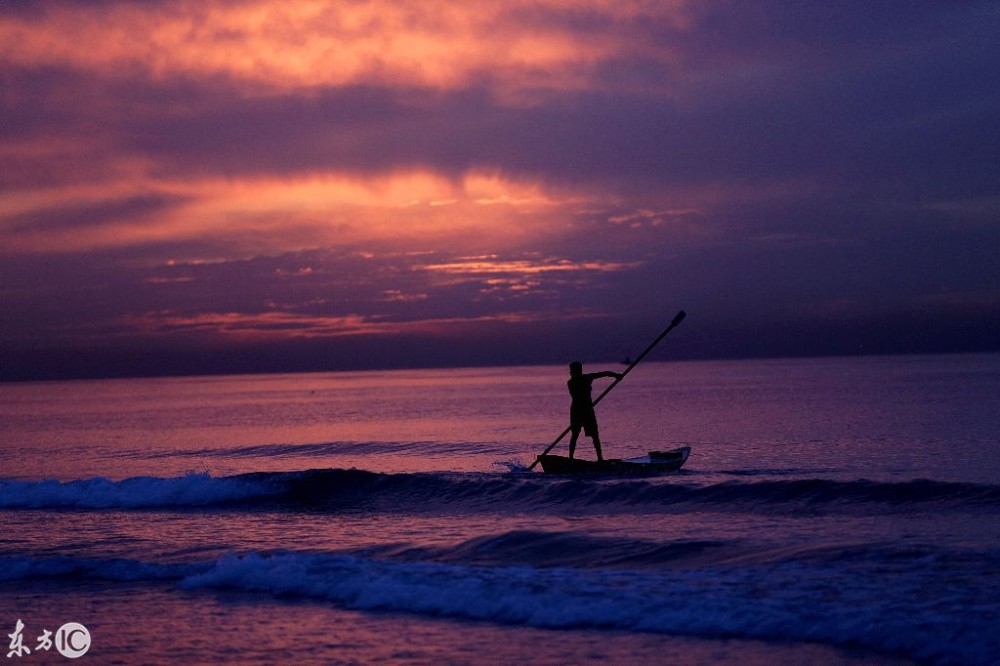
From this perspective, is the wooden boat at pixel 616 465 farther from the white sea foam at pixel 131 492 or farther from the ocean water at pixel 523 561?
the white sea foam at pixel 131 492

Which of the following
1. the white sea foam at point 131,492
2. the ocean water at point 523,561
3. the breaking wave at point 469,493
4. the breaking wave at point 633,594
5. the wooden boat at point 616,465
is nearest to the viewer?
the breaking wave at point 633,594

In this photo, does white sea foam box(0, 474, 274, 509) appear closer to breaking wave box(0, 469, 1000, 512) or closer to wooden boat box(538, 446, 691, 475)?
breaking wave box(0, 469, 1000, 512)

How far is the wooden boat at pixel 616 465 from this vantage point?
61.4 ft

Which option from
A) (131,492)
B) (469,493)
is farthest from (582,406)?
(131,492)

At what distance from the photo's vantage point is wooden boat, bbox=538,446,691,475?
18.7 metres

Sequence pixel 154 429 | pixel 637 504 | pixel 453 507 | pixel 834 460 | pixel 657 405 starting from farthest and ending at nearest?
pixel 657 405 < pixel 154 429 < pixel 834 460 < pixel 453 507 < pixel 637 504

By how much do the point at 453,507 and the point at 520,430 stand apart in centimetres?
1858

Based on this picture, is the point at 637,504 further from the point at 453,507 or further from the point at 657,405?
the point at 657,405

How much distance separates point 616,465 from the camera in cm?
1877

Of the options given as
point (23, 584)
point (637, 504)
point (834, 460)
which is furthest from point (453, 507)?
point (834, 460)

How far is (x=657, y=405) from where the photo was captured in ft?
166

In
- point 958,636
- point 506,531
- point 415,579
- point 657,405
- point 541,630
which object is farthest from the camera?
point 657,405

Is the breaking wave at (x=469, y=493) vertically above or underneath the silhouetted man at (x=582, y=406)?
underneath

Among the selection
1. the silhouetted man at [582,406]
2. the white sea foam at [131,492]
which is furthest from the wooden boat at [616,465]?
the white sea foam at [131,492]
